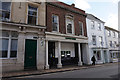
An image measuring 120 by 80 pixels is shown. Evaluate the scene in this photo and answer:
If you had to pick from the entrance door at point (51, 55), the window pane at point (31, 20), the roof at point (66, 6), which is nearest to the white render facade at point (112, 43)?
the roof at point (66, 6)

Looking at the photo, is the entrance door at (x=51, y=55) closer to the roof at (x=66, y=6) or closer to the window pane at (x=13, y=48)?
the window pane at (x=13, y=48)

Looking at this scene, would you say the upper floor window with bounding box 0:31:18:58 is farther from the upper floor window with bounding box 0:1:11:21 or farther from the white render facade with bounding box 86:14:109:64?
the white render facade with bounding box 86:14:109:64

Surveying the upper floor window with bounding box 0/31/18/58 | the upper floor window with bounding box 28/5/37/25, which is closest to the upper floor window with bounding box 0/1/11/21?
the upper floor window with bounding box 0/31/18/58

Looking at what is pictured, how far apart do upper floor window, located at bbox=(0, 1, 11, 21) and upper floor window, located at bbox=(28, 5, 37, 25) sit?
2.24 metres

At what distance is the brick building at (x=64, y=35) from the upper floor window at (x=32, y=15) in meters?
1.62

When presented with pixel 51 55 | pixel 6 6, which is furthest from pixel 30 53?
pixel 6 6

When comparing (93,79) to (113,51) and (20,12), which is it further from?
(113,51)

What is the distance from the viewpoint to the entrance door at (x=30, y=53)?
9438 millimetres

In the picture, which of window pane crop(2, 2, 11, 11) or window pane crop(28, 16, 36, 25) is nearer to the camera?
window pane crop(2, 2, 11, 11)

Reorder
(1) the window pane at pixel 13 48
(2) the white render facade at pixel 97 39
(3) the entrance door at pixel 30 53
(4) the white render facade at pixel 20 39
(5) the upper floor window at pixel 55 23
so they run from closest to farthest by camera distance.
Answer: (4) the white render facade at pixel 20 39, (1) the window pane at pixel 13 48, (3) the entrance door at pixel 30 53, (5) the upper floor window at pixel 55 23, (2) the white render facade at pixel 97 39

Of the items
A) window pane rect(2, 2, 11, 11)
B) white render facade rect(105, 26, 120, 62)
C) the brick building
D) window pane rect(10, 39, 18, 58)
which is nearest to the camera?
window pane rect(10, 39, 18, 58)

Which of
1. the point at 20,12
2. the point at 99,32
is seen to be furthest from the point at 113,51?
the point at 20,12

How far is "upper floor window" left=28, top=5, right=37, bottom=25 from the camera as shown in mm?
10605

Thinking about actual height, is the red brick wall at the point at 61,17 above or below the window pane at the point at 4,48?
above
